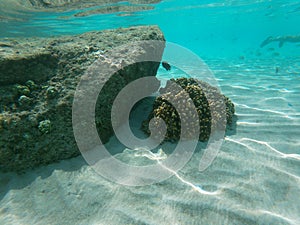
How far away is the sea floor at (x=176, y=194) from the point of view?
2975 millimetres

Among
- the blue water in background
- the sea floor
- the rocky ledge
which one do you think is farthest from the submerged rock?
the blue water in background

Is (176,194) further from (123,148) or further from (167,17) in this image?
(167,17)

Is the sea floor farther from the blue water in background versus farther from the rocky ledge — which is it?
the blue water in background

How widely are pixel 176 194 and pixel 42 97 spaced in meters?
3.33

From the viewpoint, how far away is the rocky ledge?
3611 mm

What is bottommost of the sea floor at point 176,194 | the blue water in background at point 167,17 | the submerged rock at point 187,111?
the sea floor at point 176,194

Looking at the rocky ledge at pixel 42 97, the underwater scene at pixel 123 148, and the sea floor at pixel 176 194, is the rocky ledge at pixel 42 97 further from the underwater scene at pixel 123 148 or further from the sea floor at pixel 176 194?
the sea floor at pixel 176 194

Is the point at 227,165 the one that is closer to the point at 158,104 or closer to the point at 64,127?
the point at 158,104

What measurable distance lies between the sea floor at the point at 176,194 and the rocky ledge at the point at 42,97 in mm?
357

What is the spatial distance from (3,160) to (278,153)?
580cm

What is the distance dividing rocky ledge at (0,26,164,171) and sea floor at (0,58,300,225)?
1.17 feet

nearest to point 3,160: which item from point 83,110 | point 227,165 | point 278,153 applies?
point 83,110

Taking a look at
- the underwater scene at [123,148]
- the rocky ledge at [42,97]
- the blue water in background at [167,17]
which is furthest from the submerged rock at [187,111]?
the blue water in background at [167,17]

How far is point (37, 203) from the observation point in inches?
127
